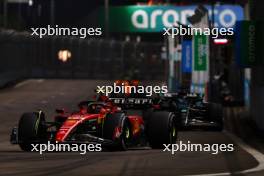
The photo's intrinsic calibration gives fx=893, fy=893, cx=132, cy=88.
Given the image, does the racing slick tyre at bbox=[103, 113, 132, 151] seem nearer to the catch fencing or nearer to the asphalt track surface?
the asphalt track surface

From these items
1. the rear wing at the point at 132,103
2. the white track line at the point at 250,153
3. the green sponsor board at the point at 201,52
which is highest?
the green sponsor board at the point at 201,52

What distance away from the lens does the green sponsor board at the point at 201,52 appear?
35969mm

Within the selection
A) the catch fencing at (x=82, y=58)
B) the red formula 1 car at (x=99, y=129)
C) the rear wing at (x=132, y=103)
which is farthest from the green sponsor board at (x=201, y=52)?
the catch fencing at (x=82, y=58)

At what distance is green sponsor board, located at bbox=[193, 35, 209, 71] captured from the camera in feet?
118

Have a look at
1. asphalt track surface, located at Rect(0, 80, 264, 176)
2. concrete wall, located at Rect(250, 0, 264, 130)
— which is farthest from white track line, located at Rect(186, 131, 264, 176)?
concrete wall, located at Rect(250, 0, 264, 130)

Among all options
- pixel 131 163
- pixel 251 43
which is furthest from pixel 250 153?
pixel 251 43

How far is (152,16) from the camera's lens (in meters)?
88.8

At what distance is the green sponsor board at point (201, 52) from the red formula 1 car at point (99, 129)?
1875 centimetres

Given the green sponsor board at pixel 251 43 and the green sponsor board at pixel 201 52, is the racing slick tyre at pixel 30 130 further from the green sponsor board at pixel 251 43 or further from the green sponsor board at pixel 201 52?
the green sponsor board at pixel 201 52

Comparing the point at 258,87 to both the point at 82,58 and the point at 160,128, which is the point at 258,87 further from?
the point at 82,58

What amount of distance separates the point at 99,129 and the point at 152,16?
72911 millimetres

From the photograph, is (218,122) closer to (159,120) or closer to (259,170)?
(159,120)

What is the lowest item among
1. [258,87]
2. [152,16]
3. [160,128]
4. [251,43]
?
[160,128]

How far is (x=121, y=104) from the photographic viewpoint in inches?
784
